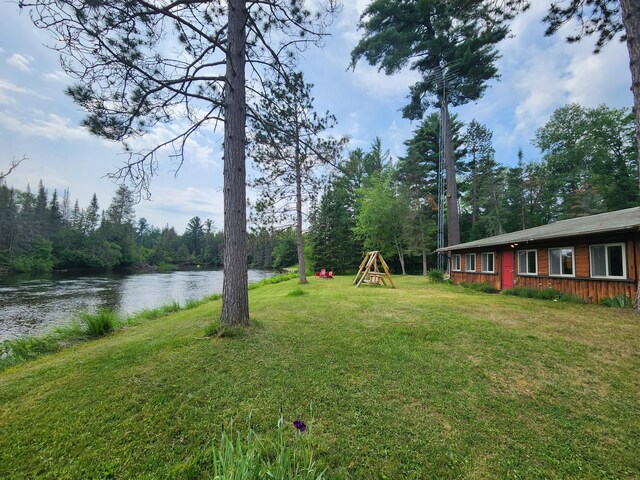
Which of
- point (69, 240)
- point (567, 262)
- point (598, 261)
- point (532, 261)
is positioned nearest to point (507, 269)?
point (532, 261)

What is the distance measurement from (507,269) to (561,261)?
2350mm

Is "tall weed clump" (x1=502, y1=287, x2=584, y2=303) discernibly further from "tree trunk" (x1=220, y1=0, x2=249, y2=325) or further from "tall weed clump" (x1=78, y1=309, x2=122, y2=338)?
"tall weed clump" (x1=78, y1=309, x2=122, y2=338)

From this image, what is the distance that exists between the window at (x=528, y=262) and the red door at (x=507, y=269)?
1.30ft

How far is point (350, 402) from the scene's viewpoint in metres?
2.61

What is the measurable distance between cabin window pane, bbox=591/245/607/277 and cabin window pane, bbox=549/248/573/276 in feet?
2.08

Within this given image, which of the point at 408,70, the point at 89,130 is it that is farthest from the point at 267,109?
the point at 408,70

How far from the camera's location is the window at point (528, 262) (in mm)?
9867

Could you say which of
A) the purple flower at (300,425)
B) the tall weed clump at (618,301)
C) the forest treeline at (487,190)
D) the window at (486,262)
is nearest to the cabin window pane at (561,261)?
the tall weed clump at (618,301)

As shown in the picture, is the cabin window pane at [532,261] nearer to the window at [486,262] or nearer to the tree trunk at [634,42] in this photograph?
the window at [486,262]

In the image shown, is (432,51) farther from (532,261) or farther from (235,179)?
(235,179)

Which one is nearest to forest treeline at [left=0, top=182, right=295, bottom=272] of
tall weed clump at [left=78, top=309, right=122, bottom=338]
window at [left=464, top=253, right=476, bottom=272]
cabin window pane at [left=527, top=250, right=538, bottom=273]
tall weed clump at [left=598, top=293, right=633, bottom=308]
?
tall weed clump at [left=78, top=309, right=122, bottom=338]

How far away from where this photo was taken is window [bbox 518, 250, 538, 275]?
9.87 meters

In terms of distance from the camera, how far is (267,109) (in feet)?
18.1

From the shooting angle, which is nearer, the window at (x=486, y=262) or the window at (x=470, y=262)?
the window at (x=486, y=262)
